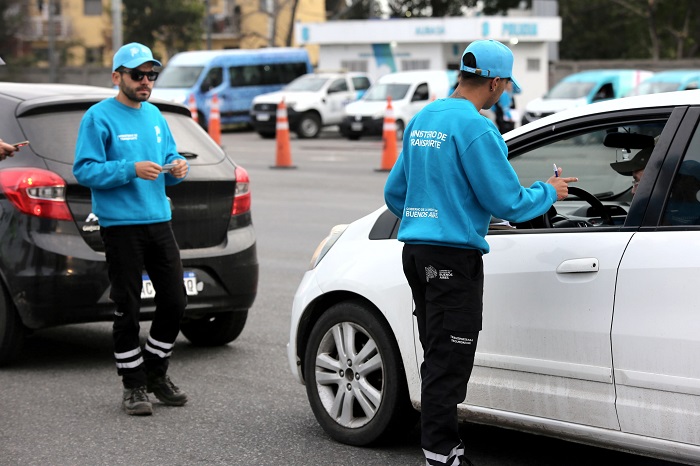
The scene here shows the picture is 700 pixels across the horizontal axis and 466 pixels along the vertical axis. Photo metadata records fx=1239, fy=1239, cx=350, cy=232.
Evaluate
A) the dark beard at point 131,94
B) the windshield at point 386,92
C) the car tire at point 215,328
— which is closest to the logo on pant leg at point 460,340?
the dark beard at point 131,94

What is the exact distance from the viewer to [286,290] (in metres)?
9.52

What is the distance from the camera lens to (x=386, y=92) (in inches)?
1267

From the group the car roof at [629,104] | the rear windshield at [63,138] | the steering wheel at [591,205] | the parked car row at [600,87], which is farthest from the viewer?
the parked car row at [600,87]

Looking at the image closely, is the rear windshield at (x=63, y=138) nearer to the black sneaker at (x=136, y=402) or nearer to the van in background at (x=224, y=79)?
the black sneaker at (x=136, y=402)

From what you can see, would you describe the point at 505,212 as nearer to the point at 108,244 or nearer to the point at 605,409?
the point at 605,409

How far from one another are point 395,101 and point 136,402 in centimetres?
2594

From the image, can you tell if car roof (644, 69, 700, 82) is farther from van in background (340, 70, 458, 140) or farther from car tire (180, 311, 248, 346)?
car tire (180, 311, 248, 346)

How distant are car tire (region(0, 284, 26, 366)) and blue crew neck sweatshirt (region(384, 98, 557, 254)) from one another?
9.87 ft

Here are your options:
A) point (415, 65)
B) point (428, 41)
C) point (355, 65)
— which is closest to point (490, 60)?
point (428, 41)

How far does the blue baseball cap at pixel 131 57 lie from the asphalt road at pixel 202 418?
1663mm

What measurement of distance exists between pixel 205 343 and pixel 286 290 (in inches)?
75.2

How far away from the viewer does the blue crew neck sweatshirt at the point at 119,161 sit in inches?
224

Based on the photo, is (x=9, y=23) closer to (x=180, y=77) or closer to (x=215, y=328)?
(x=180, y=77)

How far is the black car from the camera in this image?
654 centimetres
